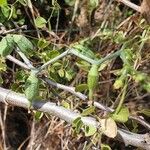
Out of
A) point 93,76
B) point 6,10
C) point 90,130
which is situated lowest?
point 90,130

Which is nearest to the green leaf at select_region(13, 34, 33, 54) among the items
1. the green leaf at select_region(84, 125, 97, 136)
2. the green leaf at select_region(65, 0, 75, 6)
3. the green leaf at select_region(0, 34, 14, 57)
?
the green leaf at select_region(0, 34, 14, 57)

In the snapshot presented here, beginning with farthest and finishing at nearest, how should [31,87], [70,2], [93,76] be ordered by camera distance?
[70,2], [31,87], [93,76]

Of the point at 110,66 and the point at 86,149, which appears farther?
the point at 110,66

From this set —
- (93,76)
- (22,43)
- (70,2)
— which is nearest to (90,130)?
(93,76)

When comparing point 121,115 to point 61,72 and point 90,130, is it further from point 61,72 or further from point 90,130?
point 61,72

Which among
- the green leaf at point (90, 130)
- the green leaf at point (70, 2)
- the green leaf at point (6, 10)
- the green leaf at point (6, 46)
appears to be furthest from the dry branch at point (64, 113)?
the green leaf at point (70, 2)

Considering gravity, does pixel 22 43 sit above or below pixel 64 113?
above

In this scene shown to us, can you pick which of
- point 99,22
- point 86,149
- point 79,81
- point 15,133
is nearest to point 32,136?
point 15,133

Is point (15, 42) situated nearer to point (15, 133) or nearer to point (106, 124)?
point (106, 124)
